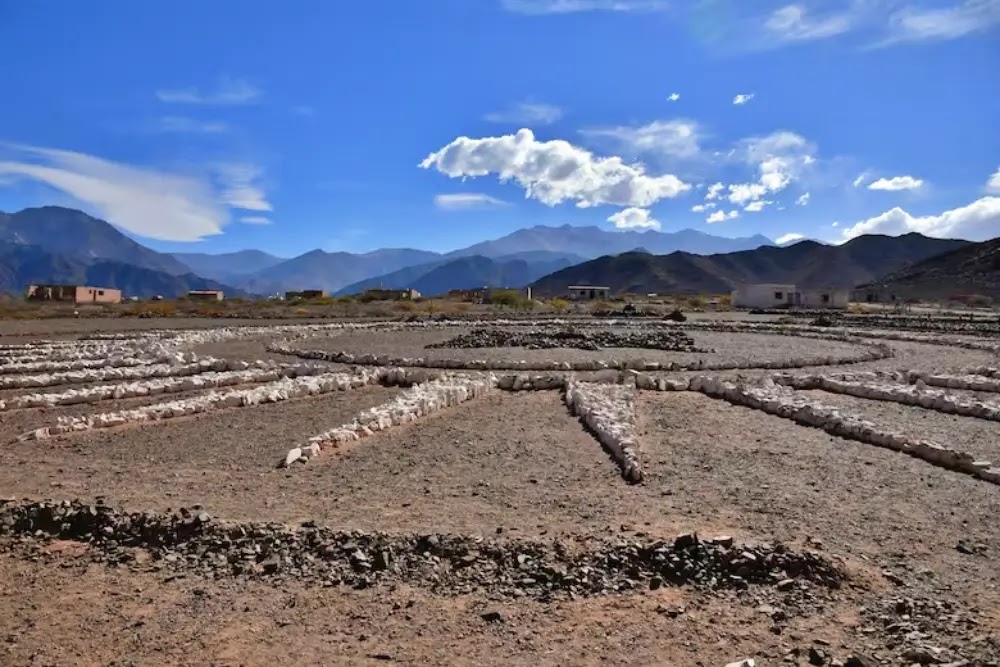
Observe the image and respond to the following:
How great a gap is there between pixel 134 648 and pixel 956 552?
6.55 m

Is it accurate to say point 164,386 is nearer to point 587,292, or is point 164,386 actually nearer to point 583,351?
point 583,351

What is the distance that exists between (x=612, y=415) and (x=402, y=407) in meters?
3.35

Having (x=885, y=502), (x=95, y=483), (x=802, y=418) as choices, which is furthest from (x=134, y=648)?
(x=802, y=418)

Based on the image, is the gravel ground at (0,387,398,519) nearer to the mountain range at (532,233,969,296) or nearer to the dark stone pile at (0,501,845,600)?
the dark stone pile at (0,501,845,600)

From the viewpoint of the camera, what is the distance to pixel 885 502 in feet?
25.7

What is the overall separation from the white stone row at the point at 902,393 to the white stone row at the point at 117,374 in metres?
12.8

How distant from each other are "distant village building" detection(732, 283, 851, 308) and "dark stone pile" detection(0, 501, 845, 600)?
68.6 m

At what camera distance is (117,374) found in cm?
1664

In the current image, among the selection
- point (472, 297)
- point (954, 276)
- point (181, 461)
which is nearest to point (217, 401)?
point (181, 461)

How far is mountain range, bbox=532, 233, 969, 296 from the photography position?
521 feet

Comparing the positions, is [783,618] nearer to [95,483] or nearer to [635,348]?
[95,483]

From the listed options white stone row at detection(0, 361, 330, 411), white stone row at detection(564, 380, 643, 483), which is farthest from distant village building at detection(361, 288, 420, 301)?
white stone row at detection(564, 380, 643, 483)

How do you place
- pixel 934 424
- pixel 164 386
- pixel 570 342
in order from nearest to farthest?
1. pixel 934 424
2. pixel 164 386
3. pixel 570 342

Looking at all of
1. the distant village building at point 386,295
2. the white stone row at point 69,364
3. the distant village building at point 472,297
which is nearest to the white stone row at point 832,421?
the white stone row at point 69,364
